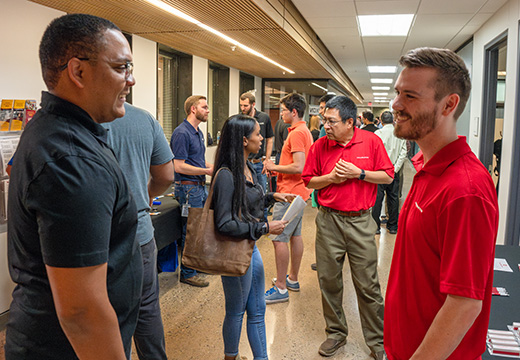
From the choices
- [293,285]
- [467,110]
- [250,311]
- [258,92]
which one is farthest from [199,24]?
[258,92]

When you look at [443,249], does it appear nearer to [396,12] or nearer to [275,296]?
[275,296]

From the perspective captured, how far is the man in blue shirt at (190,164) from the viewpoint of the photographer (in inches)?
150

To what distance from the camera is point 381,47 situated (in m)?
A: 7.67

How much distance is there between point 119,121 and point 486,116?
5174 millimetres

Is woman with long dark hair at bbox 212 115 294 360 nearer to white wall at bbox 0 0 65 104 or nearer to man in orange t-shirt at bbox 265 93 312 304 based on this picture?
man in orange t-shirt at bbox 265 93 312 304

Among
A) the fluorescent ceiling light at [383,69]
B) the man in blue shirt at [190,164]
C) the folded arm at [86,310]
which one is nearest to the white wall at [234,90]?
the fluorescent ceiling light at [383,69]

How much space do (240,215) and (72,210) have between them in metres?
1.25

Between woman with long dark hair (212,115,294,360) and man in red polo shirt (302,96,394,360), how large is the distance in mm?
531

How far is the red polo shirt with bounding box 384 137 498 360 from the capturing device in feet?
3.29

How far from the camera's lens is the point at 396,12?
5.15 metres

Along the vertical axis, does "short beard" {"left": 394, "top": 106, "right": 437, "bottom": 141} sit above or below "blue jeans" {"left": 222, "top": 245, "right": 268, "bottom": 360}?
above

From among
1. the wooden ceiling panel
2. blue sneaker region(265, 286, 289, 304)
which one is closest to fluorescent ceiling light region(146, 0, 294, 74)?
the wooden ceiling panel

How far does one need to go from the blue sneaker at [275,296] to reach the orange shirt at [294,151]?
86 centimetres

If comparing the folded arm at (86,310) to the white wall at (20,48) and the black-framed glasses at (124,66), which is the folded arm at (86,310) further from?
the white wall at (20,48)
